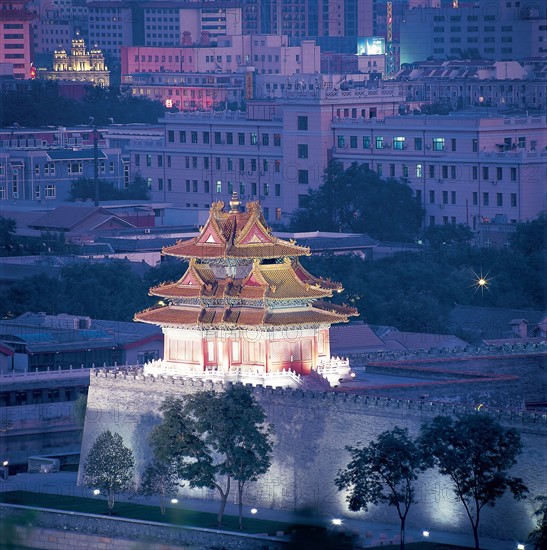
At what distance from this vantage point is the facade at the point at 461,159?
126 meters

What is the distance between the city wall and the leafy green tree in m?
55.1

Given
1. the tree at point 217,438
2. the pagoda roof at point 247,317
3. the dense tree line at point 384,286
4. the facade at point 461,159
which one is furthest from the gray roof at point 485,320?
the facade at point 461,159

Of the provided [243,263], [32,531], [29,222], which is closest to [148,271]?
[29,222]

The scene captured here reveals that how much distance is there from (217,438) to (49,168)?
270 ft

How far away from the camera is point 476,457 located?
6203 centimetres

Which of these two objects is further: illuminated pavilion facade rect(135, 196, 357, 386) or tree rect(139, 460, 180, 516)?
illuminated pavilion facade rect(135, 196, 357, 386)

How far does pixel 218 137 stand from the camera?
14588 cm

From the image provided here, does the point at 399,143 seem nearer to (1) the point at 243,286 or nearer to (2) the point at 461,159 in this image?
(2) the point at 461,159

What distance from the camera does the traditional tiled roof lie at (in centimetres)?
7119

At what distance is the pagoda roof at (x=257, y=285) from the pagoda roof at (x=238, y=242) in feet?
1.00

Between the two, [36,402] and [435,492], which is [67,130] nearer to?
[36,402]

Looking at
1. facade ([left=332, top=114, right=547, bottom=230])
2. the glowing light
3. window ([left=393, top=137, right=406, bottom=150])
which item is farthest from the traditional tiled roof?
window ([left=393, top=137, right=406, bottom=150])

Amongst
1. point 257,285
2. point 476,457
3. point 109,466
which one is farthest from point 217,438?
point 476,457

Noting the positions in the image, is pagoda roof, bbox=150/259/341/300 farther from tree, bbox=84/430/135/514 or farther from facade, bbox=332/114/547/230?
facade, bbox=332/114/547/230
